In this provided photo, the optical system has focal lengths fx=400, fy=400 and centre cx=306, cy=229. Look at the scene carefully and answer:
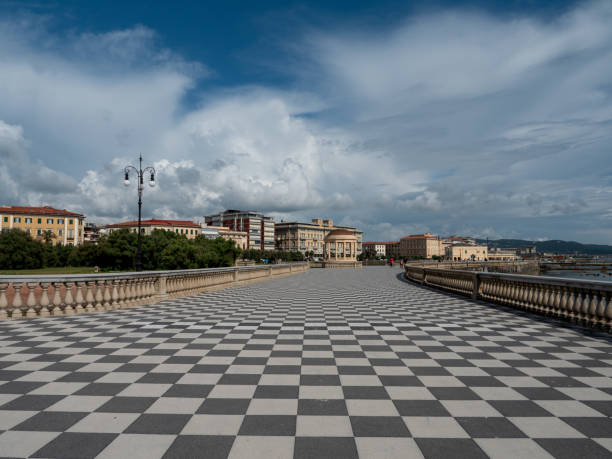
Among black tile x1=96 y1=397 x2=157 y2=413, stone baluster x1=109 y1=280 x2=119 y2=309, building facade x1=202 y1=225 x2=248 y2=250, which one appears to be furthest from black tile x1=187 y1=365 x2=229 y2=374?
building facade x1=202 y1=225 x2=248 y2=250

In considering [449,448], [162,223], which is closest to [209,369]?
[449,448]

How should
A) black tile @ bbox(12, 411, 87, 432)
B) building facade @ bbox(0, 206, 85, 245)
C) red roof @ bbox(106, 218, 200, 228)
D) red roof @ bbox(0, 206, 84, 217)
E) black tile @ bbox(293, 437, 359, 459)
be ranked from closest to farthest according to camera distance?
black tile @ bbox(293, 437, 359, 459)
black tile @ bbox(12, 411, 87, 432)
building facade @ bbox(0, 206, 85, 245)
red roof @ bbox(0, 206, 84, 217)
red roof @ bbox(106, 218, 200, 228)

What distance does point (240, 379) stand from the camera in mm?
5316

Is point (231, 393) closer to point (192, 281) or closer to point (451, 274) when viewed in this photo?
point (192, 281)

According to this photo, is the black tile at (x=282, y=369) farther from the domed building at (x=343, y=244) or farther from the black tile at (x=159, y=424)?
the domed building at (x=343, y=244)

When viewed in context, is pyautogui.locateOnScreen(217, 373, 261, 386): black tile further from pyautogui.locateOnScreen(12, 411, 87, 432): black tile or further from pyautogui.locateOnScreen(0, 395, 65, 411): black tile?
pyautogui.locateOnScreen(0, 395, 65, 411): black tile

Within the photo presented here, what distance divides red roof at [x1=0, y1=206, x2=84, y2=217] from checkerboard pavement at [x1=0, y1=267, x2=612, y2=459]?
11871cm

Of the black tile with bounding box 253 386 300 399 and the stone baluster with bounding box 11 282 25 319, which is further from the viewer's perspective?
the stone baluster with bounding box 11 282 25 319

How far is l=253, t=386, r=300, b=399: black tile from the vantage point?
4691mm

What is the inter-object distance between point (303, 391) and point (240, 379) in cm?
95

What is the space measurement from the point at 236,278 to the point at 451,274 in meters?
11.9

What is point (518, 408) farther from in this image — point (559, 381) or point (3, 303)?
point (3, 303)

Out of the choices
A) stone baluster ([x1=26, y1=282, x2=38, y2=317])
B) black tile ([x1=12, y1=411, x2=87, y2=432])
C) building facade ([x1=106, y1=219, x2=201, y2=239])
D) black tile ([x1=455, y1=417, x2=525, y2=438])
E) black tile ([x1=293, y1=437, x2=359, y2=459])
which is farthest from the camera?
building facade ([x1=106, y1=219, x2=201, y2=239])

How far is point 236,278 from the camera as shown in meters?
23.5
